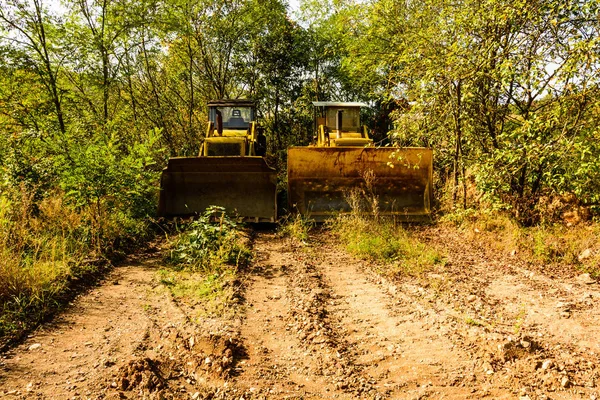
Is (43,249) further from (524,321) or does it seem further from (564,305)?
(564,305)

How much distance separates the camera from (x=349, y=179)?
8.23 meters

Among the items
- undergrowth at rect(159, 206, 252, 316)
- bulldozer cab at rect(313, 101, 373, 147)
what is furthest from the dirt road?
bulldozer cab at rect(313, 101, 373, 147)

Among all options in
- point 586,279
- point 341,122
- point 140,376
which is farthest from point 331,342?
point 341,122

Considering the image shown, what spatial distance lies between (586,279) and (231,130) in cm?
801

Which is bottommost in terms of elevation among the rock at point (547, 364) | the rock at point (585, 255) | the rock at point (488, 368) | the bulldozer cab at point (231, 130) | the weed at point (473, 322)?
the rock at point (488, 368)

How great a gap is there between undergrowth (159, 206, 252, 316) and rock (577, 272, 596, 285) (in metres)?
3.78

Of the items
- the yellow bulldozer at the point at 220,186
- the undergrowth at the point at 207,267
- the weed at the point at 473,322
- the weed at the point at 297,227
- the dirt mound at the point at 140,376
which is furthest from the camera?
the yellow bulldozer at the point at 220,186

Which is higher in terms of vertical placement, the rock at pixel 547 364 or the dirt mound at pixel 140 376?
the rock at pixel 547 364

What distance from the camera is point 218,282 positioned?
4609 millimetres

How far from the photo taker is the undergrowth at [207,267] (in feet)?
13.7

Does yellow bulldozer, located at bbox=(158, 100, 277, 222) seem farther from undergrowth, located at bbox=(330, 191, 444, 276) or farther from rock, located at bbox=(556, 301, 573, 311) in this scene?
rock, located at bbox=(556, 301, 573, 311)

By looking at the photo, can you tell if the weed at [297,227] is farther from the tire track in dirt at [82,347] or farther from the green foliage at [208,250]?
the tire track in dirt at [82,347]

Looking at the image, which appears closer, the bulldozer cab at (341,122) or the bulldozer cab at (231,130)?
the bulldozer cab at (231,130)

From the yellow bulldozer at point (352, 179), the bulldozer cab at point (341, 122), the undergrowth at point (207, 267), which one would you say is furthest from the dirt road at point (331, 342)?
the bulldozer cab at point (341, 122)
